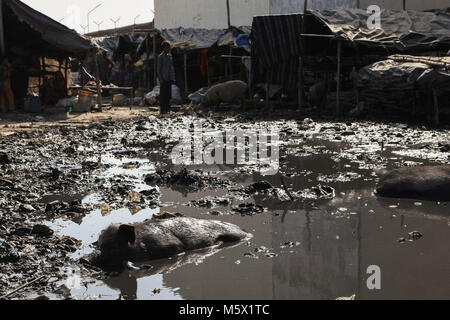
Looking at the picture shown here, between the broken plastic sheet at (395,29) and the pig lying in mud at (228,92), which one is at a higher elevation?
the broken plastic sheet at (395,29)

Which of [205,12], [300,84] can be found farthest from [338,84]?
[205,12]

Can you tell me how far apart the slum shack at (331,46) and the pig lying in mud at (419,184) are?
923 centimetres

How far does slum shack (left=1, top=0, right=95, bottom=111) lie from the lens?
14344 millimetres

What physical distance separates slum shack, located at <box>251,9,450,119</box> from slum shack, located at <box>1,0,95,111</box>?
5476mm

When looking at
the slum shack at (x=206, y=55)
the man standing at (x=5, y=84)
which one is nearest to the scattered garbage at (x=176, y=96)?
the slum shack at (x=206, y=55)

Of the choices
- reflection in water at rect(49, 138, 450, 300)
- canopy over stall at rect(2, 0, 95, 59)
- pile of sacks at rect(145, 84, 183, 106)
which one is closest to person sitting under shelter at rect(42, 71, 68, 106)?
canopy over stall at rect(2, 0, 95, 59)

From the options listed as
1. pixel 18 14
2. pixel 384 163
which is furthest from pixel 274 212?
pixel 18 14

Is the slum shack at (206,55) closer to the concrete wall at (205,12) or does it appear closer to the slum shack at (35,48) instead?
the concrete wall at (205,12)

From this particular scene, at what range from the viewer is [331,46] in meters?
17.3

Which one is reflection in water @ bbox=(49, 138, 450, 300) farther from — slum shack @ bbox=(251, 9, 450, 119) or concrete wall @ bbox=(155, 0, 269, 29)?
concrete wall @ bbox=(155, 0, 269, 29)

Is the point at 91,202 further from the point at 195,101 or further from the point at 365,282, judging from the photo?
the point at 195,101

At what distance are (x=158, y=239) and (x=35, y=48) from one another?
554 inches

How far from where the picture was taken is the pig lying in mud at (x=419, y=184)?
5.24 m

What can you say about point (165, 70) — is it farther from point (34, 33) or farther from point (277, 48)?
point (34, 33)
